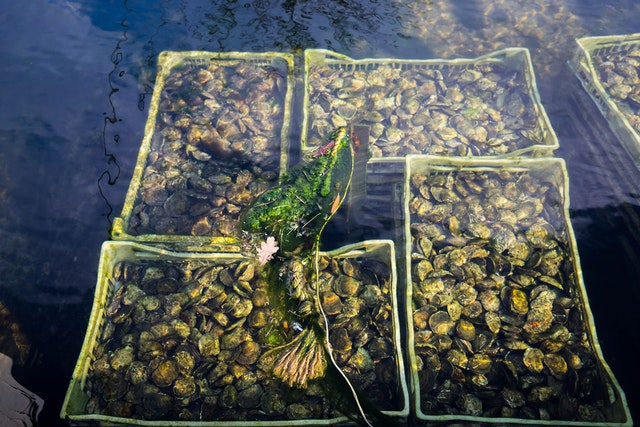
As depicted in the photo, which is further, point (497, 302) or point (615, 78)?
point (615, 78)

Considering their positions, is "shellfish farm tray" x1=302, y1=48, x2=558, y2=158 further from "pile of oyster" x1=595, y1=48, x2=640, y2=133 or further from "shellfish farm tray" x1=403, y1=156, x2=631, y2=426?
"pile of oyster" x1=595, y1=48, x2=640, y2=133

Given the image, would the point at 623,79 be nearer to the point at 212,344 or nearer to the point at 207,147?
the point at 207,147

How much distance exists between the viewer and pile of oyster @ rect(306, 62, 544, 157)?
503 centimetres

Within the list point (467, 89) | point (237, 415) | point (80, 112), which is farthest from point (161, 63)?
point (237, 415)

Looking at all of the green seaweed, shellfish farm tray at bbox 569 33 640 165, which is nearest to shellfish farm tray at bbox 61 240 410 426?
the green seaweed

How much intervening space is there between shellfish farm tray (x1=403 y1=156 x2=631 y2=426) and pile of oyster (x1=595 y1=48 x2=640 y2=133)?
182cm

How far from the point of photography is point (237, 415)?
11.5 feet

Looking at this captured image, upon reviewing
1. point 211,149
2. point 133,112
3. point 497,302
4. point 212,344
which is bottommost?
point 212,344

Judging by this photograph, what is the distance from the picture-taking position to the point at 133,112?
5.48 m

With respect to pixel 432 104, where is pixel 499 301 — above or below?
below

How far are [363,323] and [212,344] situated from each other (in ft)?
4.56

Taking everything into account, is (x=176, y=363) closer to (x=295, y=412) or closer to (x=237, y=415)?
(x=237, y=415)

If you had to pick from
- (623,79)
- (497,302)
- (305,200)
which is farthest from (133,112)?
(623,79)

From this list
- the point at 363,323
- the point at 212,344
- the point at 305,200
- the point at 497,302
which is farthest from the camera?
the point at 305,200
